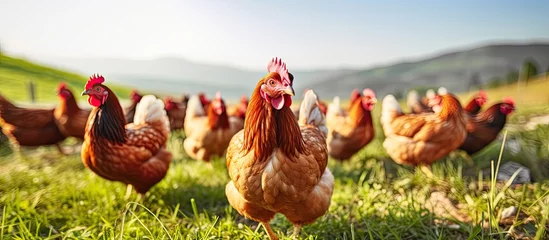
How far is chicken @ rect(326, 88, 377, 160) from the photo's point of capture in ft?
15.2

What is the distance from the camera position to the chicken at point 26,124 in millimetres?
5109

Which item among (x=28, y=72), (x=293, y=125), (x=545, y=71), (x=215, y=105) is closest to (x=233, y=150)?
(x=293, y=125)

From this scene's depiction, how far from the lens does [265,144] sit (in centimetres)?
196

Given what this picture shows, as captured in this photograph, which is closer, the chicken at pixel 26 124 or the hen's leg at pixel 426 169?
the hen's leg at pixel 426 169

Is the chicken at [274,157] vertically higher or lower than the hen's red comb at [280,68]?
lower

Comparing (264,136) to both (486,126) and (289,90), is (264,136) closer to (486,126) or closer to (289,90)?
(289,90)

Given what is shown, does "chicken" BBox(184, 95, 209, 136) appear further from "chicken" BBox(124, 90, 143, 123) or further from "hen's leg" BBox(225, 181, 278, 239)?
"hen's leg" BBox(225, 181, 278, 239)

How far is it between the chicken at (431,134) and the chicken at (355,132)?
0.51 meters

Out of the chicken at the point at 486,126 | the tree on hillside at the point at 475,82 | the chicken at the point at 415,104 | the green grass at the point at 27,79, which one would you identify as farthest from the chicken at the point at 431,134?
the tree on hillside at the point at 475,82

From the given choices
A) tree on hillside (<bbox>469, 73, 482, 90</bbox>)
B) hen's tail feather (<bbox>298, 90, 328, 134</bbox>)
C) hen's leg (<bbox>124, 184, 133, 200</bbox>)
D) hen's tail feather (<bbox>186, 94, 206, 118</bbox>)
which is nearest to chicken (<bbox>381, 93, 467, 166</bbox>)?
hen's tail feather (<bbox>298, 90, 328, 134</bbox>)

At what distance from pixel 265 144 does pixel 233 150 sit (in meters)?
0.35

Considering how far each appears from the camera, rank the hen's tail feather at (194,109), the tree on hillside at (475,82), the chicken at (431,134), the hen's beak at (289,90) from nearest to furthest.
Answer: the hen's beak at (289,90), the chicken at (431,134), the hen's tail feather at (194,109), the tree on hillside at (475,82)

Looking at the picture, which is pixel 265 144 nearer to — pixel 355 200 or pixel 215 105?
pixel 355 200

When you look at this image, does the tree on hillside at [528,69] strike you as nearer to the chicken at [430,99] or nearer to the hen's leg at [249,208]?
the chicken at [430,99]
